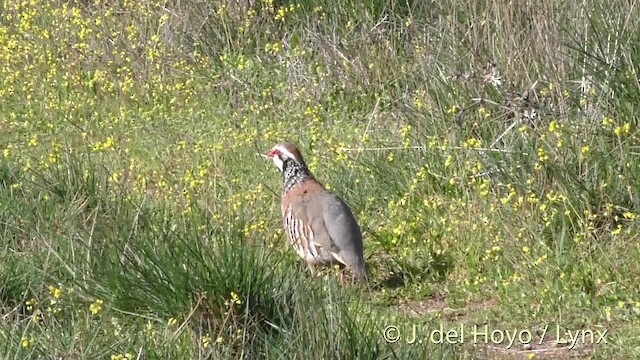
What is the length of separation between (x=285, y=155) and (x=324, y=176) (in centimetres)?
55

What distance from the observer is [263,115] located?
886 cm

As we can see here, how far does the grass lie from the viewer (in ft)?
17.6

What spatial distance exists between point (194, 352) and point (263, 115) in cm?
400

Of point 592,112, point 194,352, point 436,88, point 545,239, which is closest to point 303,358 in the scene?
point 194,352

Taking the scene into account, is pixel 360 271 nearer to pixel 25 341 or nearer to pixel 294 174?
pixel 294 174

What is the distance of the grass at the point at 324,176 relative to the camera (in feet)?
17.6

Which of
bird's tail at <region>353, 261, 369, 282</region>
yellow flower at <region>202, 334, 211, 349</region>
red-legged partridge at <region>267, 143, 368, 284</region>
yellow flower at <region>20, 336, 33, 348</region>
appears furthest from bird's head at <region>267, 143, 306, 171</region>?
yellow flower at <region>20, 336, 33, 348</region>

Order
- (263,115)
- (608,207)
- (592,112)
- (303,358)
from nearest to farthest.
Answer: (303,358) < (608,207) < (592,112) < (263,115)

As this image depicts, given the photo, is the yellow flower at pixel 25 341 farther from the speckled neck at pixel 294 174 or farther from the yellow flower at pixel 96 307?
the speckled neck at pixel 294 174

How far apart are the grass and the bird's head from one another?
242mm

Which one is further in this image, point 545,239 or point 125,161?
point 125,161

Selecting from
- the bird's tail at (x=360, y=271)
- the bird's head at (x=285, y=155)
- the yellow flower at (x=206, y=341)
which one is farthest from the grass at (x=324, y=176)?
the bird's head at (x=285, y=155)

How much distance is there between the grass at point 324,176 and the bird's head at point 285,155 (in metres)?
0.24

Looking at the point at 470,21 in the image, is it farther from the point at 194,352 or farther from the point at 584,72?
the point at 194,352
